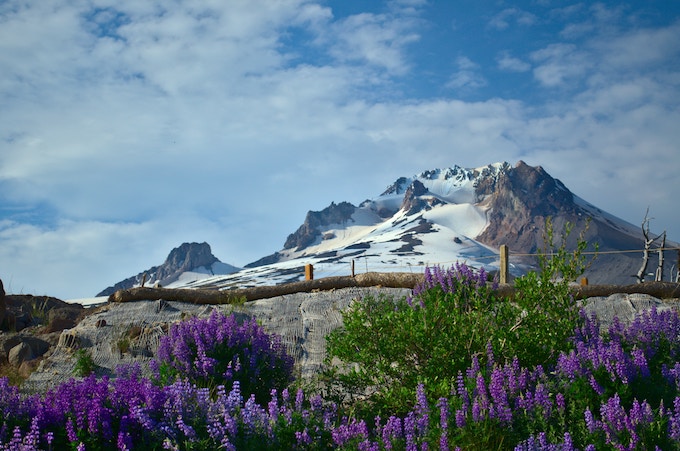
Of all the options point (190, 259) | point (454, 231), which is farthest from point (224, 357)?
point (190, 259)

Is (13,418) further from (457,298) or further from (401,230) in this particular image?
(401,230)

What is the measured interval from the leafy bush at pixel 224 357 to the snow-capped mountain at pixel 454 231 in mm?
84310

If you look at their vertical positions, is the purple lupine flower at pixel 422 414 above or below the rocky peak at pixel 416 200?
below

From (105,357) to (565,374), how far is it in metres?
6.04

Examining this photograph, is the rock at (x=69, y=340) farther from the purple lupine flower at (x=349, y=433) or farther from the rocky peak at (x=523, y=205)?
the rocky peak at (x=523, y=205)

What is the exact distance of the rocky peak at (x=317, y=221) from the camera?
606 ft

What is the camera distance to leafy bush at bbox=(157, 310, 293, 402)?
6.08m

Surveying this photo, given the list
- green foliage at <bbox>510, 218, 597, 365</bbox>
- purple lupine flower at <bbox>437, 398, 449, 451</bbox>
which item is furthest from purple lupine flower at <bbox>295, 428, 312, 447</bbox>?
green foliage at <bbox>510, 218, 597, 365</bbox>

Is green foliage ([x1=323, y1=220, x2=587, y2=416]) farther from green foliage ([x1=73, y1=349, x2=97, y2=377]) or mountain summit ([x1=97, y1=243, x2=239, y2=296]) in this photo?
mountain summit ([x1=97, y1=243, x2=239, y2=296])

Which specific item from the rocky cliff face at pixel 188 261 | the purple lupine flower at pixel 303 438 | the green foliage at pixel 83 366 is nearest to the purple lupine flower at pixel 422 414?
the purple lupine flower at pixel 303 438

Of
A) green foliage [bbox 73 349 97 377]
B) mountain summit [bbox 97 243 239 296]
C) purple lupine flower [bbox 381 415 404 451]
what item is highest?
mountain summit [bbox 97 243 239 296]

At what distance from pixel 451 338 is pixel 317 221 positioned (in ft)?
608

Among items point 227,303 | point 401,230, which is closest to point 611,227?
point 401,230

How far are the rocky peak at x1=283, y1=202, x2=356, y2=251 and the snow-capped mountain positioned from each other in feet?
0.98
